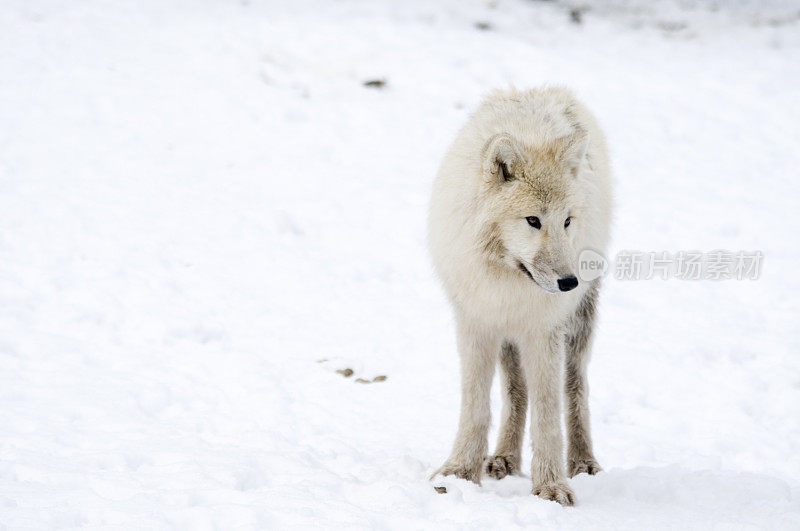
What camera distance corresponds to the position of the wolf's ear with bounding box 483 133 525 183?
4148 mm

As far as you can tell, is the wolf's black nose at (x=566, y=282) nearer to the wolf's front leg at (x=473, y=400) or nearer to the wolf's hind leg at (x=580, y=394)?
the wolf's front leg at (x=473, y=400)

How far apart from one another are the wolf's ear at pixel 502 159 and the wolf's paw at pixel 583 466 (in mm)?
2487

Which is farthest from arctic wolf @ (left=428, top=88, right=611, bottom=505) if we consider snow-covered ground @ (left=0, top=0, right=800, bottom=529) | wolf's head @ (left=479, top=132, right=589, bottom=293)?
snow-covered ground @ (left=0, top=0, right=800, bottom=529)

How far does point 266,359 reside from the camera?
285 inches

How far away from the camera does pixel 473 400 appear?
496cm

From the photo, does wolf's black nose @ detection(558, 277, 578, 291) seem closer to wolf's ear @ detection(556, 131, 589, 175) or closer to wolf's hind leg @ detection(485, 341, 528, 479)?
wolf's ear @ detection(556, 131, 589, 175)

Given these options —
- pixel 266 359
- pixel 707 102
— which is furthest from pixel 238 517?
pixel 707 102

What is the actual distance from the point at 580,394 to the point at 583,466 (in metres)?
0.54

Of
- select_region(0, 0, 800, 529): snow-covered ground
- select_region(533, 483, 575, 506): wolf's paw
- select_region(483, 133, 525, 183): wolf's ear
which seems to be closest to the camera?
select_region(483, 133, 525, 183): wolf's ear

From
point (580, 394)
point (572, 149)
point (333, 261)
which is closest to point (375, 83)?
point (333, 261)

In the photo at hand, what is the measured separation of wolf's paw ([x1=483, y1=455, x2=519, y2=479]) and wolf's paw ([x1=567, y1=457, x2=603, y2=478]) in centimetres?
46

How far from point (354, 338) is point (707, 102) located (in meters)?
8.48

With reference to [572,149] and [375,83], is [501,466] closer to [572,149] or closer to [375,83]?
[572,149]

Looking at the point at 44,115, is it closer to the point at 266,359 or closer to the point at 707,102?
the point at 266,359
